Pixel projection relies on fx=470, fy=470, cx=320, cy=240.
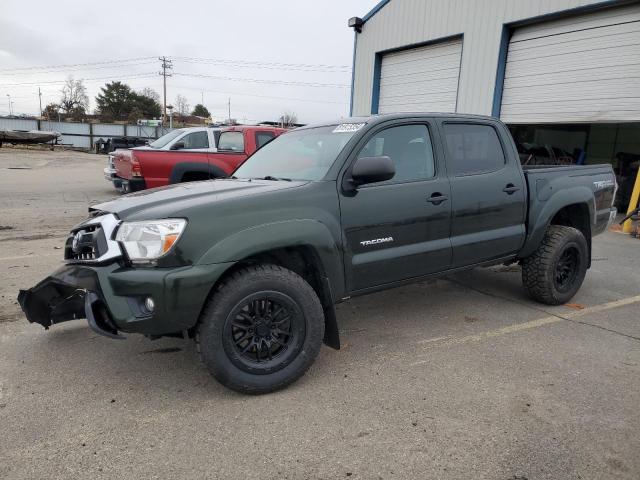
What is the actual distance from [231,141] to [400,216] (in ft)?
23.0

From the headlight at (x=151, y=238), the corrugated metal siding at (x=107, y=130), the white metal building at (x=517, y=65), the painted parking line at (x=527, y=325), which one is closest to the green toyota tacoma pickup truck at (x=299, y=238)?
the headlight at (x=151, y=238)

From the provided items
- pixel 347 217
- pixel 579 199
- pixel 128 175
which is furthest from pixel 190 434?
pixel 128 175

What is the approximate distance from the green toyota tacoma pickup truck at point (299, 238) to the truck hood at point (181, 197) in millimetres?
16

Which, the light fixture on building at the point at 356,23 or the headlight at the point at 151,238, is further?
the light fixture on building at the point at 356,23

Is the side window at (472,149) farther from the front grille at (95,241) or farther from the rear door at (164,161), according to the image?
the rear door at (164,161)

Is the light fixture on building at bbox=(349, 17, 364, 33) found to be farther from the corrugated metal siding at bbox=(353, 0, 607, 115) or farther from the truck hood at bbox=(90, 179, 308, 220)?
the truck hood at bbox=(90, 179, 308, 220)

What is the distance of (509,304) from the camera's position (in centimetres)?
479

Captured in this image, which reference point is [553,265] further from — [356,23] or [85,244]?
[356,23]

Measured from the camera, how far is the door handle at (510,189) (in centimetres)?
420

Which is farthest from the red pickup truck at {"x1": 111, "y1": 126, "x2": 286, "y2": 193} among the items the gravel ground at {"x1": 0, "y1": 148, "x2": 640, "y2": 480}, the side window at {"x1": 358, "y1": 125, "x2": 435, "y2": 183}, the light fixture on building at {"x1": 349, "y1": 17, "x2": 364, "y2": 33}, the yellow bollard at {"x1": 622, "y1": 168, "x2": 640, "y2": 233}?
the light fixture on building at {"x1": 349, "y1": 17, "x2": 364, "y2": 33}

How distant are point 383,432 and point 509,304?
2736 millimetres

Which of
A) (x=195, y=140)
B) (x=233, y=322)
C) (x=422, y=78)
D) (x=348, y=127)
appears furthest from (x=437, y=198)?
(x=422, y=78)

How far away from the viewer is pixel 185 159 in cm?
943

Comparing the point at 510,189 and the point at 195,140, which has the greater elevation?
the point at 195,140
